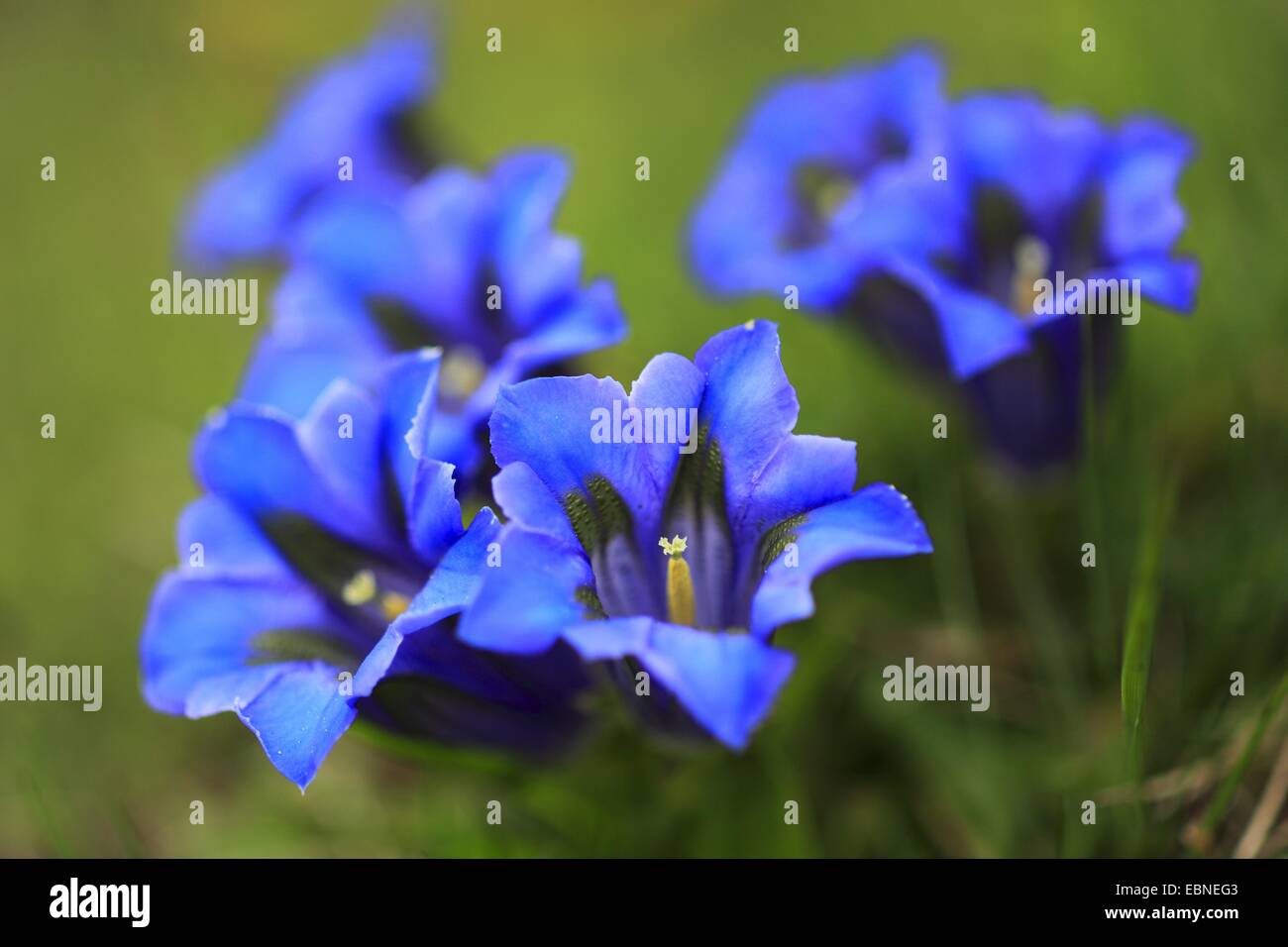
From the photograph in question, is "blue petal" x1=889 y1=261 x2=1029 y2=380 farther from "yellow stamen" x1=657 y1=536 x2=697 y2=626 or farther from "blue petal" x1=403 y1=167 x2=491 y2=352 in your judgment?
"blue petal" x1=403 y1=167 x2=491 y2=352

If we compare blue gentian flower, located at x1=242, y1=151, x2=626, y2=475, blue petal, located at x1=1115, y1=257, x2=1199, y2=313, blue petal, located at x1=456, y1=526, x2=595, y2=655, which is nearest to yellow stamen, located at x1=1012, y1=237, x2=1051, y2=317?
blue petal, located at x1=1115, y1=257, x2=1199, y2=313

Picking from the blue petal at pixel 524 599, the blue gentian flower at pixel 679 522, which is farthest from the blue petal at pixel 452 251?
the blue petal at pixel 524 599

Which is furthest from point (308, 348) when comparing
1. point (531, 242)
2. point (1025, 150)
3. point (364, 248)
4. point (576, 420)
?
point (1025, 150)

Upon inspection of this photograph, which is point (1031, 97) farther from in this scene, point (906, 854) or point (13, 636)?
point (13, 636)

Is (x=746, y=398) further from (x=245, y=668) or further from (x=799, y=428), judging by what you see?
(x=799, y=428)
